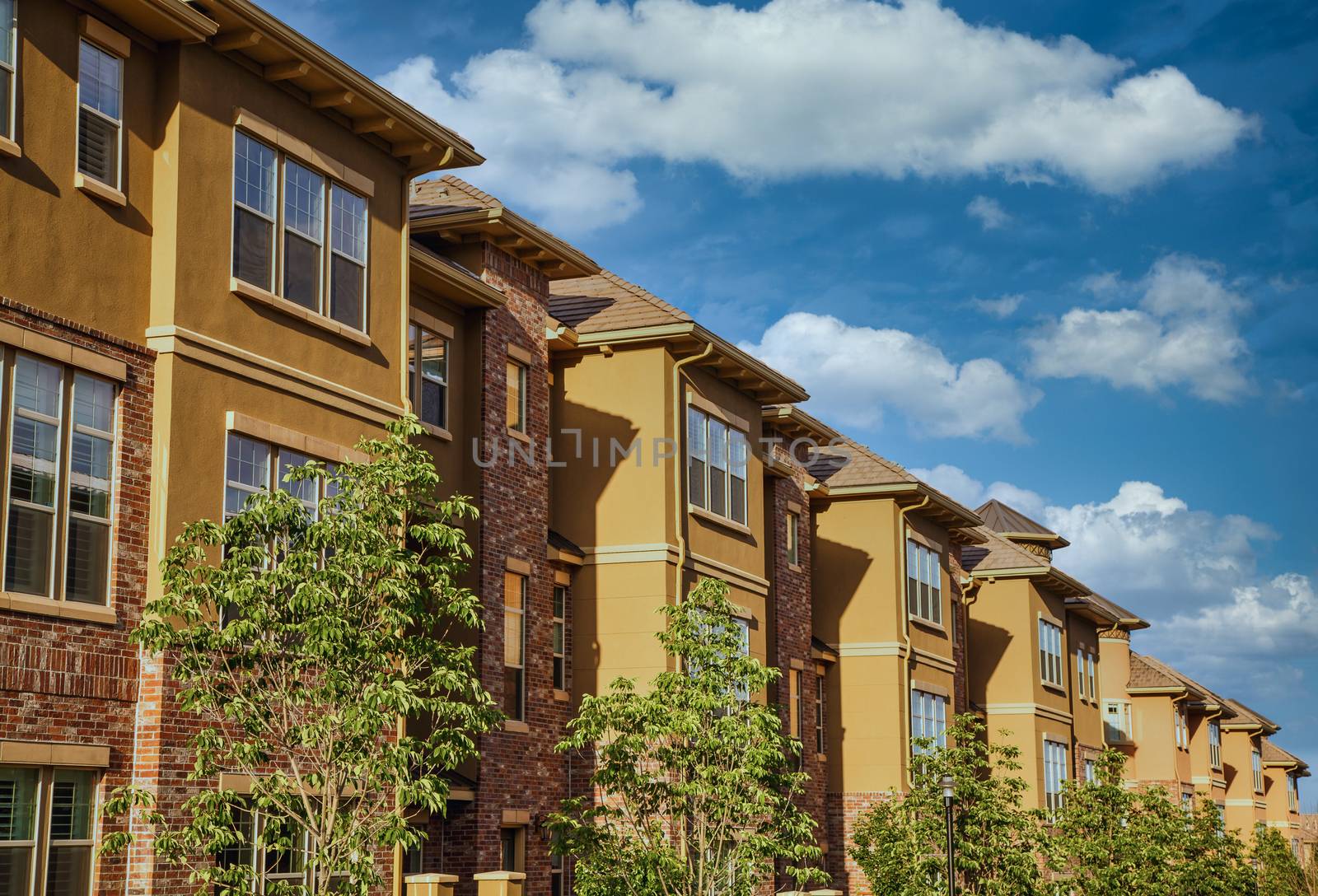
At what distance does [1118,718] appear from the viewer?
61.8 meters

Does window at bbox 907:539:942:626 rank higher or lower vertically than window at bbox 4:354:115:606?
higher

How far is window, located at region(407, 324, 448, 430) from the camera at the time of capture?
77.0ft

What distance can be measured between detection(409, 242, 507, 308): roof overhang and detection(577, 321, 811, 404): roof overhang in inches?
149

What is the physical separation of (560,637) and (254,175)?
11628mm

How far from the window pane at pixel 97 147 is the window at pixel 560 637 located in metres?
12.8

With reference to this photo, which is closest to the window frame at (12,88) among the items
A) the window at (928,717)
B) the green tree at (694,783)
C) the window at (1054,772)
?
the green tree at (694,783)

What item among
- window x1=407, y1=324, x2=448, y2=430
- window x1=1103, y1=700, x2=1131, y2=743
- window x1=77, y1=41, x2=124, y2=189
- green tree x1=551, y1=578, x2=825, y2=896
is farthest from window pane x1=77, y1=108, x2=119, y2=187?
window x1=1103, y1=700, x2=1131, y2=743

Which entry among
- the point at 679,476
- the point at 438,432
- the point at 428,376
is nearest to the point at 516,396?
the point at 428,376

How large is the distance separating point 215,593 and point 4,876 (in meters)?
3.17

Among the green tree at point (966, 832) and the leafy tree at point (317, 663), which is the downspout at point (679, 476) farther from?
the leafy tree at point (317, 663)

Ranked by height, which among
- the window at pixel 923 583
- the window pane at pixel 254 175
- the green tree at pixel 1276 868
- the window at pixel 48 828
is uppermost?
the window pane at pixel 254 175

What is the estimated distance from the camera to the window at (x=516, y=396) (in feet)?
84.3

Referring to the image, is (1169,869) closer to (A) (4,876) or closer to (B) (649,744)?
(B) (649,744)

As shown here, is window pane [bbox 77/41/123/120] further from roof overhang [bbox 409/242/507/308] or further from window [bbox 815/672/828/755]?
window [bbox 815/672/828/755]
